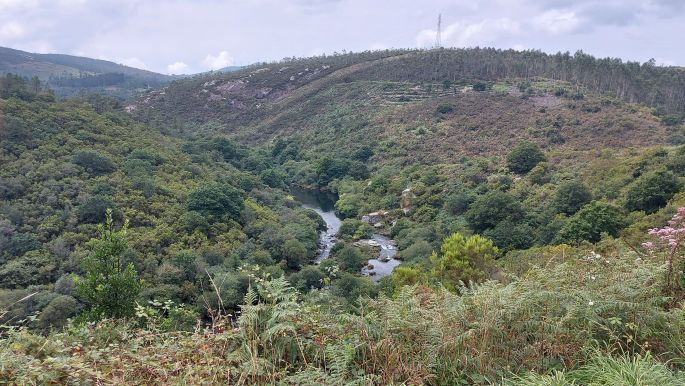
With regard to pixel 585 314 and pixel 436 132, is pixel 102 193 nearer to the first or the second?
pixel 585 314

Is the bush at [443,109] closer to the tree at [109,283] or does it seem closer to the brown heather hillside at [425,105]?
the brown heather hillside at [425,105]

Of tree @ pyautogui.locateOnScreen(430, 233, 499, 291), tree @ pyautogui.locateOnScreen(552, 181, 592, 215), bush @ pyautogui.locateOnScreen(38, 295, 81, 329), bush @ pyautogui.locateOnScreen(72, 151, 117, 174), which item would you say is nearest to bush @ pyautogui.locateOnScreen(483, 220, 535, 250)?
tree @ pyautogui.locateOnScreen(552, 181, 592, 215)

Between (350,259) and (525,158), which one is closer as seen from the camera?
(350,259)

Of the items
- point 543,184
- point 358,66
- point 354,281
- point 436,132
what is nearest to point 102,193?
point 354,281

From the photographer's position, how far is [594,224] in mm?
18766

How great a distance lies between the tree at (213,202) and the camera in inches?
992

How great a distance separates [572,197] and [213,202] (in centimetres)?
2170

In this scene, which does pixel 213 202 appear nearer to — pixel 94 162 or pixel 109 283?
pixel 94 162

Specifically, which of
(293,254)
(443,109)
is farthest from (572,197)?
(443,109)

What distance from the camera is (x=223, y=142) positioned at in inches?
1892

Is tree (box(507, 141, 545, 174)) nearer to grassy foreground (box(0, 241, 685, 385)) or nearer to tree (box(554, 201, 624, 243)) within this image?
tree (box(554, 201, 624, 243))

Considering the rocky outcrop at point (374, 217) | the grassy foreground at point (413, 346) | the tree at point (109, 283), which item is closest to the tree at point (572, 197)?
the rocky outcrop at point (374, 217)

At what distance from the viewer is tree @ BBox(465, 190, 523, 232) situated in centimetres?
2483

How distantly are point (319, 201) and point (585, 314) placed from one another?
40499mm
